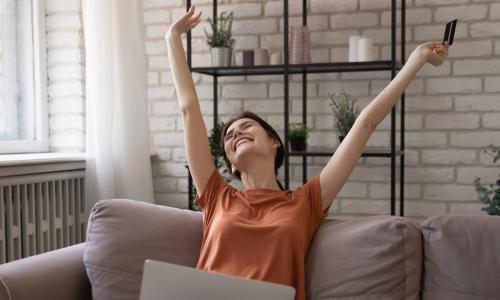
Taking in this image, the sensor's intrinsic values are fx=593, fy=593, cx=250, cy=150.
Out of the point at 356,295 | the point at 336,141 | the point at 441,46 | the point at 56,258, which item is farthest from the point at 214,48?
the point at 356,295

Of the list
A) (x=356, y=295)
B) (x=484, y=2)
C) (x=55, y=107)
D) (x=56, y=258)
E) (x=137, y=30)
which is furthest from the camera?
(x=55, y=107)

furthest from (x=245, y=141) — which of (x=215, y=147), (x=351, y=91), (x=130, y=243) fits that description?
(x=351, y=91)

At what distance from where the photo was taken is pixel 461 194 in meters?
2.82

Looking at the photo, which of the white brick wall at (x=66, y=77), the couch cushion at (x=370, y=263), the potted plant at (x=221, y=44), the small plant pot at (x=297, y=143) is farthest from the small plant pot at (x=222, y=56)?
the couch cushion at (x=370, y=263)

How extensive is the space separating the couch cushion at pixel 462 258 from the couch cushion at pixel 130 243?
714mm

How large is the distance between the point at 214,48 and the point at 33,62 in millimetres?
977

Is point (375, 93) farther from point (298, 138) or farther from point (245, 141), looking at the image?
point (245, 141)

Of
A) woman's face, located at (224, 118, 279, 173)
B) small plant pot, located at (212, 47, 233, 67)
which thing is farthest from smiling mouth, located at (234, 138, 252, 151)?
small plant pot, located at (212, 47, 233, 67)

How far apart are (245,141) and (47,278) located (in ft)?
2.45

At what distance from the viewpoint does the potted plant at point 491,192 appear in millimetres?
2463

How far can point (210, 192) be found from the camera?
1.97 m

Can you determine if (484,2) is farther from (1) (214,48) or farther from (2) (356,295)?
(2) (356,295)

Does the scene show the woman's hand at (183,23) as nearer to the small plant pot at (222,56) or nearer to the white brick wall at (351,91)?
the small plant pot at (222,56)

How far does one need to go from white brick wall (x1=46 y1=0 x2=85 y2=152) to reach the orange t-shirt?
1.44 m
